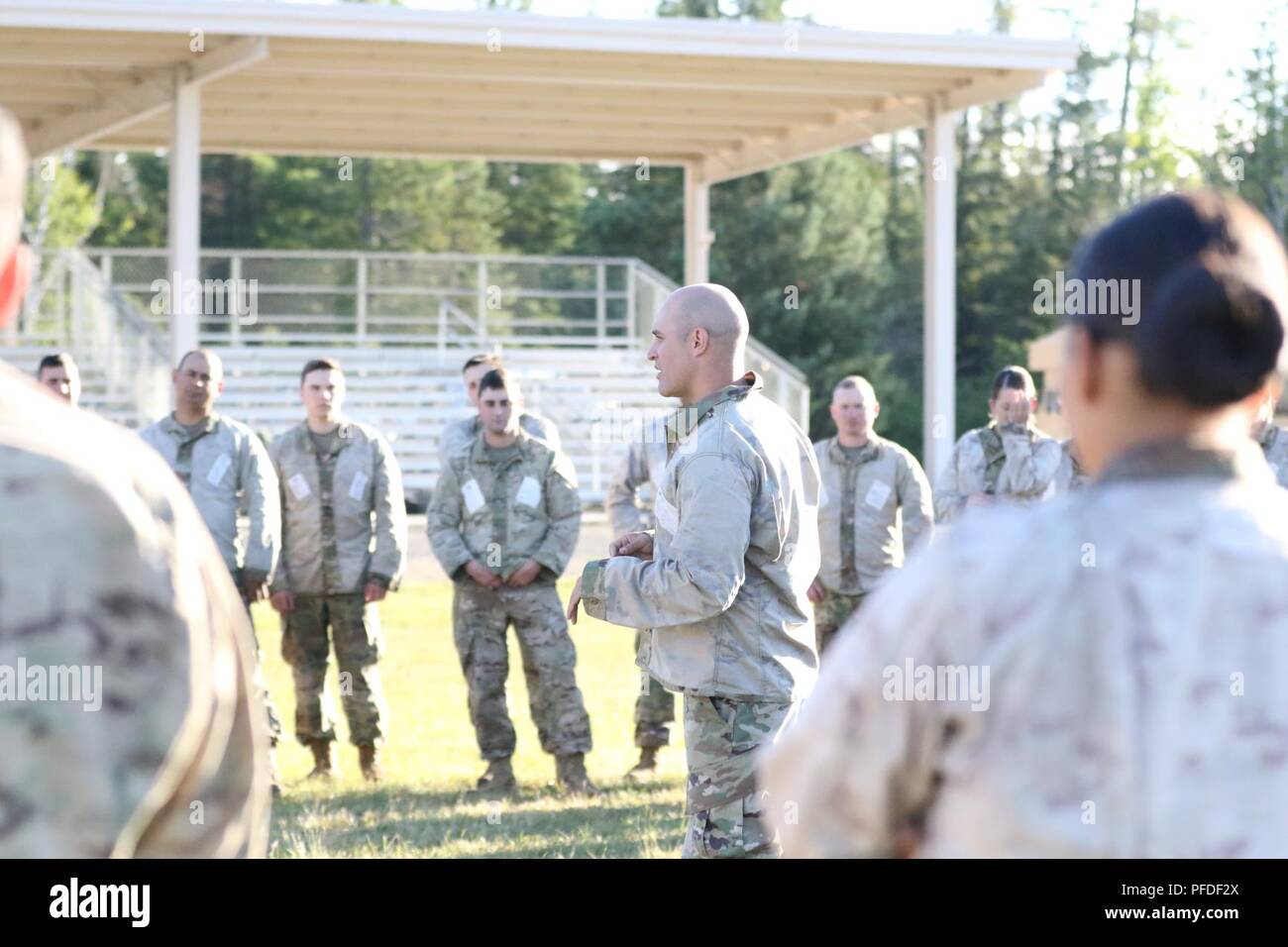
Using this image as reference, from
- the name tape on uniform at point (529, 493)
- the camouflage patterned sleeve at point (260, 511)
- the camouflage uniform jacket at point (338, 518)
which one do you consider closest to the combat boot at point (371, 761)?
the camouflage uniform jacket at point (338, 518)

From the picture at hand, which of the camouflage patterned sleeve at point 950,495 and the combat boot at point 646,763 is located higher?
the camouflage patterned sleeve at point 950,495

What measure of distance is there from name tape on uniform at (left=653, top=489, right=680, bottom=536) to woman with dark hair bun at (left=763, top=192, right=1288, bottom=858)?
3.18 metres

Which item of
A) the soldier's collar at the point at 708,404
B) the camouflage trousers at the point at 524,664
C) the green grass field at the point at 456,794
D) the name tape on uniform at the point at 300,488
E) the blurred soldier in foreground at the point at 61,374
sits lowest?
the green grass field at the point at 456,794

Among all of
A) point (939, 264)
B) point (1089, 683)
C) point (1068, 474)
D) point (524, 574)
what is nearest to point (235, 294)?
point (939, 264)

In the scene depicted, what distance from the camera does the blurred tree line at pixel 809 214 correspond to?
148 feet

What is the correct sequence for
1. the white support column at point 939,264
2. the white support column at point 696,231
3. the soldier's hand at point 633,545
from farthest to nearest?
the white support column at point 696,231
the white support column at point 939,264
the soldier's hand at point 633,545

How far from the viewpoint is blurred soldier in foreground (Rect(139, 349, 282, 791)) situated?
31.6ft

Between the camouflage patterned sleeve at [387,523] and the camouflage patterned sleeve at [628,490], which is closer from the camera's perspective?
the camouflage patterned sleeve at [628,490]

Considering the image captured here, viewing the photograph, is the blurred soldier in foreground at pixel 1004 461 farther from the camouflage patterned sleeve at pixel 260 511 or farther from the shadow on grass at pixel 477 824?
the camouflage patterned sleeve at pixel 260 511

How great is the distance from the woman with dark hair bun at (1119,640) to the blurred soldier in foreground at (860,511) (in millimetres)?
8819

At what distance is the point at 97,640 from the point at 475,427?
8.48m

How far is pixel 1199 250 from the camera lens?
1920 millimetres
